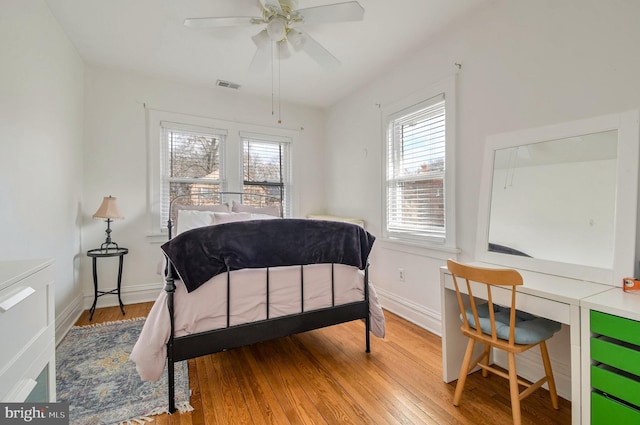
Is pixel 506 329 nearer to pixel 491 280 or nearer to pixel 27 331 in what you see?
pixel 491 280

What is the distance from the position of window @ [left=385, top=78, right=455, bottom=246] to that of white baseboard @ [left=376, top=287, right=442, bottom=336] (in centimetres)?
62

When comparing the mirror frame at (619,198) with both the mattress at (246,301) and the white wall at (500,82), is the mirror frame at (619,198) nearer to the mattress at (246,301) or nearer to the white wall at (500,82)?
the white wall at (500,82)

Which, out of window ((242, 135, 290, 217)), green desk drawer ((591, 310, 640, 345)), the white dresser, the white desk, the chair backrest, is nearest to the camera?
the white dresser

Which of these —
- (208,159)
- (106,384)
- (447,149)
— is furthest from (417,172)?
(106,384)

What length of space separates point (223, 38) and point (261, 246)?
6.53 ft

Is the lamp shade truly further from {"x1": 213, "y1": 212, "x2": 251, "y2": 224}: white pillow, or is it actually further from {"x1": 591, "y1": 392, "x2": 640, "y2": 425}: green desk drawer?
{"x1": 591, "y1": 392, "x2": 640, "y2": 425}: green desk drawer

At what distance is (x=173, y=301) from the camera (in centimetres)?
159

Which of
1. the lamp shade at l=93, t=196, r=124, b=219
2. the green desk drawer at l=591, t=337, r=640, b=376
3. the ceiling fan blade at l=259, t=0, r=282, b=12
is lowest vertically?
the green desk drawer at l=591, t=337, r=640, b=376

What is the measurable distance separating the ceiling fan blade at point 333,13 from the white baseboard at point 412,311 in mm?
2387

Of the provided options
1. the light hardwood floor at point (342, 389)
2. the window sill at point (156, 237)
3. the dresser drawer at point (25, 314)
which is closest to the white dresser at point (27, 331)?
the dresser drawer at point (25, 314)

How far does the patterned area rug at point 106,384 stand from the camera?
155cm

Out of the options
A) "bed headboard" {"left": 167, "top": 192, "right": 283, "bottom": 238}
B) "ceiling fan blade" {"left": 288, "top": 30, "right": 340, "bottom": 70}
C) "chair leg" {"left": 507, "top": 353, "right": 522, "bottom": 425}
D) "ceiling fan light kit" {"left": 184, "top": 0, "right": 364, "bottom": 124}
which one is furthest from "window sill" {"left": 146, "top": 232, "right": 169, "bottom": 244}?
"chair leg" {"left": 507, "top": 353, "right": 522, "bottom": 425}

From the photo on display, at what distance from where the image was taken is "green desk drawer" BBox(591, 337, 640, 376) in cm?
107

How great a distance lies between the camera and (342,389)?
175cm
